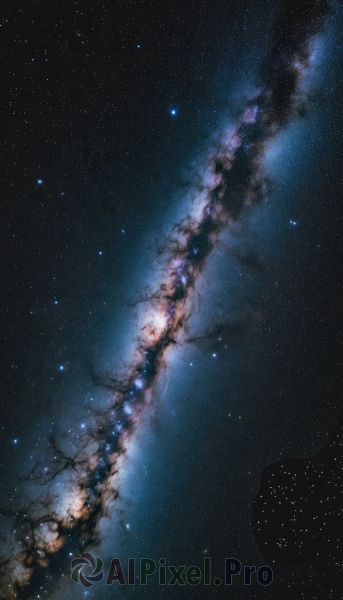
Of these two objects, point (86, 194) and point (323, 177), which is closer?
point (86, 194)

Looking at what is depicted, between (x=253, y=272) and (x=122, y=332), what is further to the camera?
(x=253, y=272)

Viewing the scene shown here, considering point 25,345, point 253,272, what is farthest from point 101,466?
point 253,272

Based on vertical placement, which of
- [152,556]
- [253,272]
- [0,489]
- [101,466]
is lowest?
[152,556]

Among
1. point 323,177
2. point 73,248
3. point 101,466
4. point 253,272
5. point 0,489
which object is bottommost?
point 0,489

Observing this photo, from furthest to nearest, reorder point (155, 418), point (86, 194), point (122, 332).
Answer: point (155, 418), point (122, 332), point (86, 194)

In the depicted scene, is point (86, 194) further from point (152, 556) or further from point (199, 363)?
point (152, 556)

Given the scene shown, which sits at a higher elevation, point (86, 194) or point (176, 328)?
point (86, 194)

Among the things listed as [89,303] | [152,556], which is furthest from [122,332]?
[152,556]

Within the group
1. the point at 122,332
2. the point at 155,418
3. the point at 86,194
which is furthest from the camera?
the point at 155,418

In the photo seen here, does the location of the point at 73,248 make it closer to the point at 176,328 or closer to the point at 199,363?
the point at 176,328
